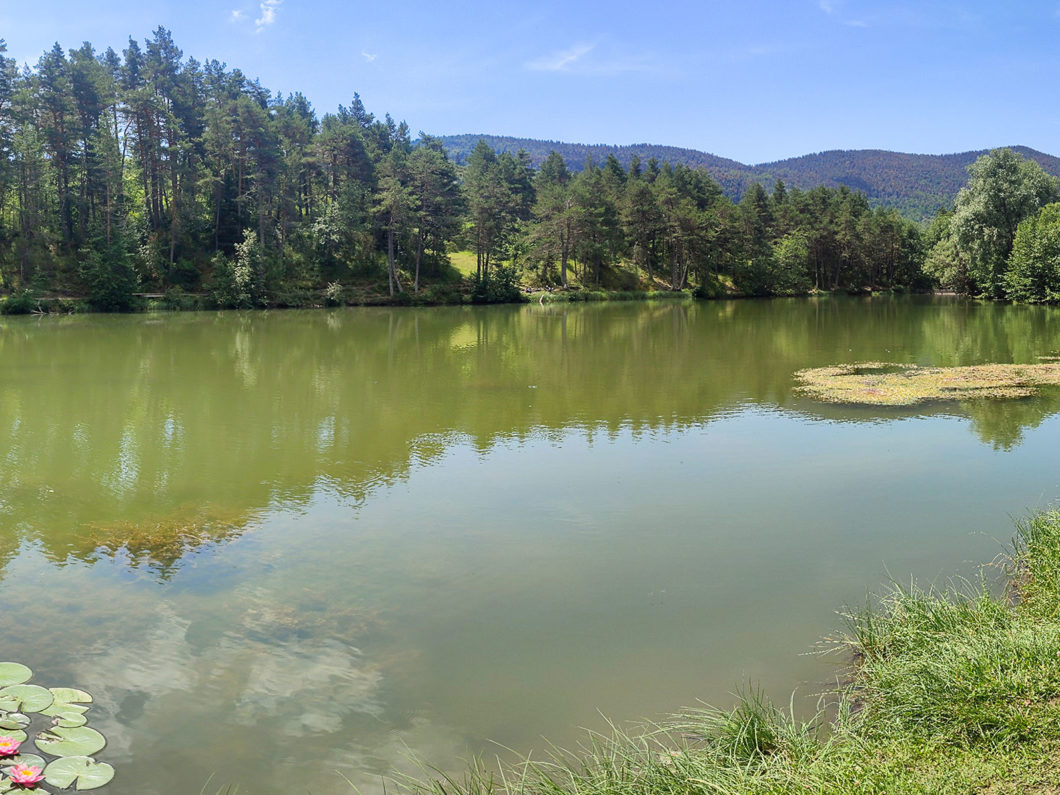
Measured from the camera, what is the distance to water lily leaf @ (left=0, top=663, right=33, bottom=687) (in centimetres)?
555

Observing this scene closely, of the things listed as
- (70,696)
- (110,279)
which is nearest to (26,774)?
(70,696)

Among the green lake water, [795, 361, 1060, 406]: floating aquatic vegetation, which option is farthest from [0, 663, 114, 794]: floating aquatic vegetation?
[795, 361, 1060, 406]: floating aquatic vegetation

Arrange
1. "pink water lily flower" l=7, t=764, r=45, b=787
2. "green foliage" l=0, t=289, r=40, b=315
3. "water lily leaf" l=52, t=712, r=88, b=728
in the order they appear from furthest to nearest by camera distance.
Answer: "green foliage" l=0, t=289, r=40, b=315 → "water lily leaf" l=52, t=712, r=88, b=728 → "pink water lily flower" l=7, t=764, r=45, b=787

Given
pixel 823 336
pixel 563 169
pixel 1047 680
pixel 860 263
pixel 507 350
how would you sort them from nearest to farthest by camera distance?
pixel 1047 680, pixel 507 350, pixel 823 336, pixel 860 263, pixel 563 169

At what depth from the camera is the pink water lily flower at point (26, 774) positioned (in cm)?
439

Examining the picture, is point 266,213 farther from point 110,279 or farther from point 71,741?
point 71,741

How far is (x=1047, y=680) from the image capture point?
416 cm

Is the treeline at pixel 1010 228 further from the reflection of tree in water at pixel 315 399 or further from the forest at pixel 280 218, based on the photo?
the reflection of tree in water at pixel 315 399

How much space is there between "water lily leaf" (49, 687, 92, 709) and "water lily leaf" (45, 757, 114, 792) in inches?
30.3

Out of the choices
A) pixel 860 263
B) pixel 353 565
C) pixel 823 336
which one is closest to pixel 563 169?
pixel 860 263

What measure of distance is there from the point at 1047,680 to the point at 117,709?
5.95 meters

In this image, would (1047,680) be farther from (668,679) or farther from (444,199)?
(444,199)

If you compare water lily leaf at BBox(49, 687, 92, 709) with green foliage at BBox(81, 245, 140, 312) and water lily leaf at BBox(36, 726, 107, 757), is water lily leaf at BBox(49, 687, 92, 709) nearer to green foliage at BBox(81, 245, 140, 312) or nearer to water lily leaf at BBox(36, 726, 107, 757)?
water lily leaf at BBox(36, 726, 107, 757)

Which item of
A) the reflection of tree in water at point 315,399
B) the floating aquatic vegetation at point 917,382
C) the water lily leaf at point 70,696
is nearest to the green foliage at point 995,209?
the reflection of tree in water at point 315,399
